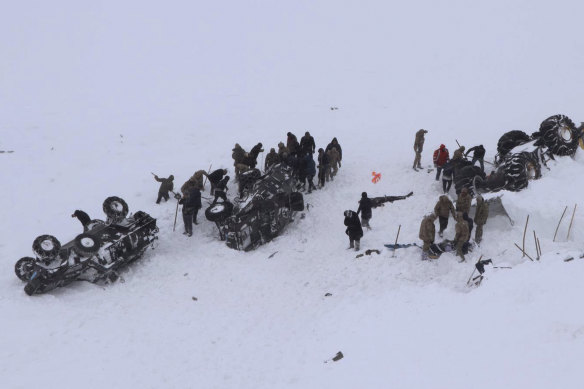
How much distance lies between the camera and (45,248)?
1034 centimetres

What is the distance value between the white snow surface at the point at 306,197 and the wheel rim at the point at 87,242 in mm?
1036

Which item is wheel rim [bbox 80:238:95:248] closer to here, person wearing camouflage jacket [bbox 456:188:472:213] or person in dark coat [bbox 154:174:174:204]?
person in dark coat [bbox 154:174:174:204]

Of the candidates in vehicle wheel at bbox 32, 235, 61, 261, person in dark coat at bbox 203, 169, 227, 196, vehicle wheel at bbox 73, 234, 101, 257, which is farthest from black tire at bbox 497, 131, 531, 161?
vehicle wheel at bbox 32, 235, 61, 261

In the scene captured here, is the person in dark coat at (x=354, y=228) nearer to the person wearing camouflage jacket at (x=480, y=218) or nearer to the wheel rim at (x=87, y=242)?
the person wearing camouflage jacket at (x=480, y=218)

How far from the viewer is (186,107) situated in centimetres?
2373

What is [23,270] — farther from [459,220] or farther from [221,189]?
[459,220]

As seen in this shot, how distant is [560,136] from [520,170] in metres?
2.76

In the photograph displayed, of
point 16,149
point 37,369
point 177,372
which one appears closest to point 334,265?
point 177,372

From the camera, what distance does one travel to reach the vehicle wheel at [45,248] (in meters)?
10.3

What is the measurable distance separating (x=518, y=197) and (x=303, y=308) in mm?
6652

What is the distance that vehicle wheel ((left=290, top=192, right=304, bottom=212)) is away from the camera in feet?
45.9

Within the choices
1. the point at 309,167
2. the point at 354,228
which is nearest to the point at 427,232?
the point at 354,228

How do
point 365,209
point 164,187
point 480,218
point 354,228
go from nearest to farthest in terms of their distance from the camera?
point 480,218 → point 354,228 → point 365,209 → point 164,187

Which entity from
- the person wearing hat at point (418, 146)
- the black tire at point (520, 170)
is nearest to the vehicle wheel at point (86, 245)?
the person wearing hat at point (418, 146)
